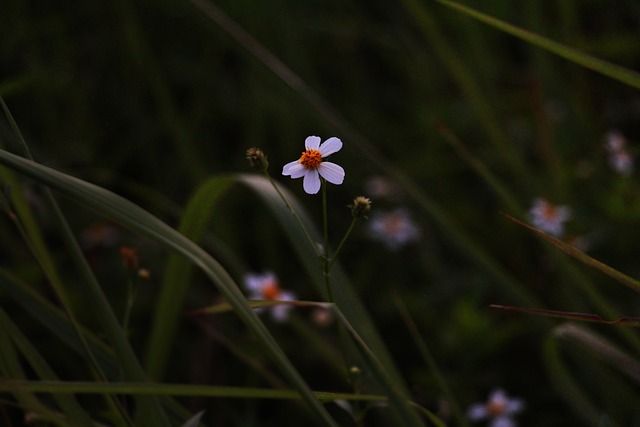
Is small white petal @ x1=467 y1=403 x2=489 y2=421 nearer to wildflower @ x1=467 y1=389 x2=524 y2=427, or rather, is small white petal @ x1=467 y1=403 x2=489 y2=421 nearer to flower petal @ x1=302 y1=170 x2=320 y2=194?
wildflower @ x1=467 y1=389 x2=524 y2=427

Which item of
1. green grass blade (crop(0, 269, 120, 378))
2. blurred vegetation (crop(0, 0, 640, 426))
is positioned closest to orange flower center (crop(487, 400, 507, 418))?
blurred vegetation (crop(0, 0, 640, 426))

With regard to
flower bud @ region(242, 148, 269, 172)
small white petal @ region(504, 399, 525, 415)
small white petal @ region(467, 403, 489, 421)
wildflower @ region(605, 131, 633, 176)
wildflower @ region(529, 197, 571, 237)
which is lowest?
flower bud @ region(242, 148, 269, 172)

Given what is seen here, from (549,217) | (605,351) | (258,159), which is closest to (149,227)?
(258,159)

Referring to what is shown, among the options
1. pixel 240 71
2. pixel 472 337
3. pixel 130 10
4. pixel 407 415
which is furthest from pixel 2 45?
pixel 407 415

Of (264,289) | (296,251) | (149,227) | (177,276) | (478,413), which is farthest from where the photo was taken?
(264,289)

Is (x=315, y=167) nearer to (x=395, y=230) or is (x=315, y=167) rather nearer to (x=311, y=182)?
(x=311, y=182)

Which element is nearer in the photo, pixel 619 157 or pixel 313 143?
pixel 313 143
